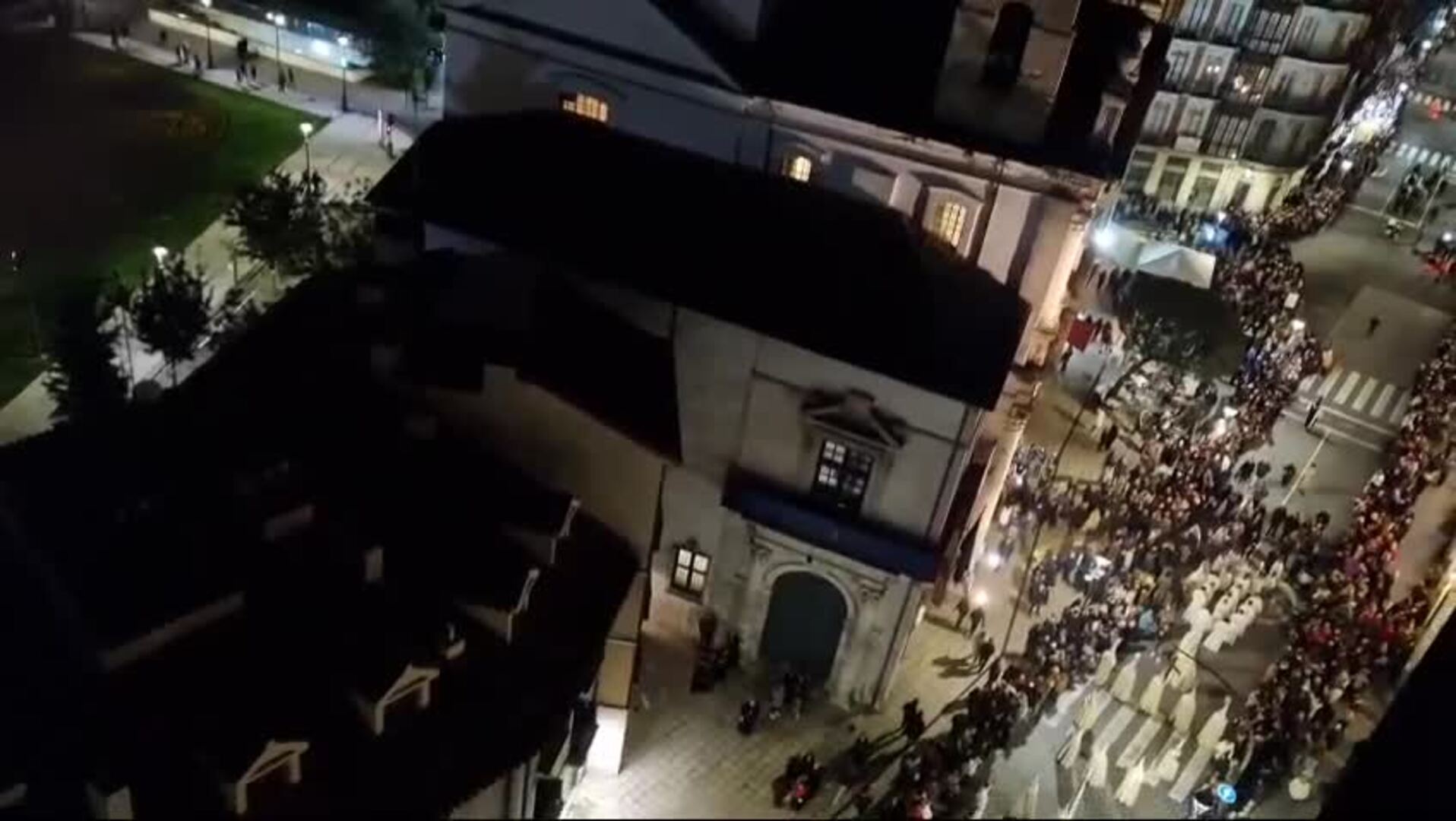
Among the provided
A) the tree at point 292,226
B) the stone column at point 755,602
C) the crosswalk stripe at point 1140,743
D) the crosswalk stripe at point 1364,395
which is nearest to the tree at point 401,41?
the tree at point 292,226

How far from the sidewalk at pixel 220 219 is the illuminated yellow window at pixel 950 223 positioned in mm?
16242

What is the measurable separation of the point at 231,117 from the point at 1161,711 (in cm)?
3168

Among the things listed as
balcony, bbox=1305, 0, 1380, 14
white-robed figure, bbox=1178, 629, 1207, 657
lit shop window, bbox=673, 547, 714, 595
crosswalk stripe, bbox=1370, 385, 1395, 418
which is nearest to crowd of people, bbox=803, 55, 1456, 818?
white-robed figure, bbox=1178, 629, 1207, 657

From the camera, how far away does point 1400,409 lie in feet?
112

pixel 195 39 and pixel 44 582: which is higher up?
pixel 195 39

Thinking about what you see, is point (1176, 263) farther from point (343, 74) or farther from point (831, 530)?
point (343, 74)

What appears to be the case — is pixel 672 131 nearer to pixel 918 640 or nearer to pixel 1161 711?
pixel 918 640

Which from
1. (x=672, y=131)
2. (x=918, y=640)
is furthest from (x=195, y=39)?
Result: (x=918, y=640)

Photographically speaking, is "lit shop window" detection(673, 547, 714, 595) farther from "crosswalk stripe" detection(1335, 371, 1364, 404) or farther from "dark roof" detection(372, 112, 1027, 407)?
"crosswalk stripe" detection(1335, 371, 1364, 404)

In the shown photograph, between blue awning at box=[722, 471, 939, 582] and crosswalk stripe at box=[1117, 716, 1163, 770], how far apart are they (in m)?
4.80

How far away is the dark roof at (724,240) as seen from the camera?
24.2 meters

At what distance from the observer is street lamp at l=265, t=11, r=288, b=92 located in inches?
1662

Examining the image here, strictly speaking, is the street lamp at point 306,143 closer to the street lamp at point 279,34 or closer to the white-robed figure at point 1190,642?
the street lamp at point 279,34

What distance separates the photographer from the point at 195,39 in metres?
32.8
